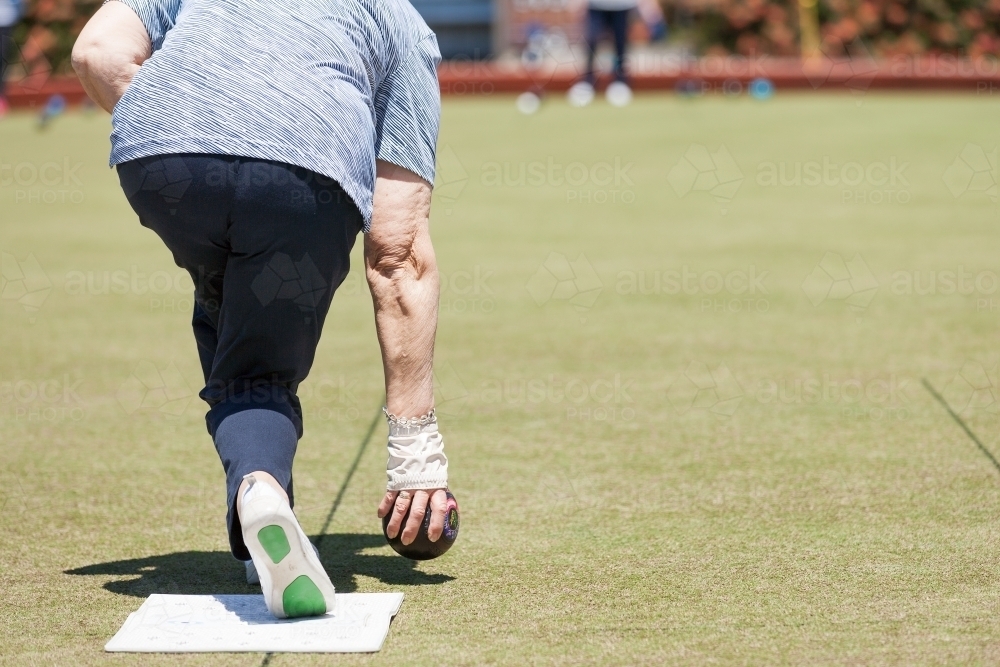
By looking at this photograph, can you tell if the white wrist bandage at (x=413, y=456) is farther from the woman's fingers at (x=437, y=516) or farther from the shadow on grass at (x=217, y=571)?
the shadow on grass at (x=217, y=571)

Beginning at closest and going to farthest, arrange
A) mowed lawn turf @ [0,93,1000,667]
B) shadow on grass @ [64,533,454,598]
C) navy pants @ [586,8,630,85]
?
mowed lawn turf @ [0,93,1000,667], shadow on grass @ [64,533,454,598], navy pants @ [586,8,630,85]

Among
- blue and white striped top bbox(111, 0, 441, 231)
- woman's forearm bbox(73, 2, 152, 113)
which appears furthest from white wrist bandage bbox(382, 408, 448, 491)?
woman's forearm bbox(73, 2, 152, 113)

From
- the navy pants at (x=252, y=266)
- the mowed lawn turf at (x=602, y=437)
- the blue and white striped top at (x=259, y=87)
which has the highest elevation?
the blue and white striped top at (x=259, y=87)

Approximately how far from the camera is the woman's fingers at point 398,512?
2730 millimetres

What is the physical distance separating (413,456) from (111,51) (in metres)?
Result: 0.97

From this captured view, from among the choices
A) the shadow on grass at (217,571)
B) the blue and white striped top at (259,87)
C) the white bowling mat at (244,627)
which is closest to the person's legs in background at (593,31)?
the shadow on grass at (217,571)

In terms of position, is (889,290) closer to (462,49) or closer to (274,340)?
(274,340)

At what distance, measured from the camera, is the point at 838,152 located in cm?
1130

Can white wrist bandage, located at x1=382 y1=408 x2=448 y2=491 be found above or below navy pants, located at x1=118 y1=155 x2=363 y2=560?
below

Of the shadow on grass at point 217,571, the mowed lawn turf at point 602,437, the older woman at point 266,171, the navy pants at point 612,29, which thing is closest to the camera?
the older woman at point 266,171

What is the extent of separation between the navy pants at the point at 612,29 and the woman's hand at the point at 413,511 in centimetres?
1517

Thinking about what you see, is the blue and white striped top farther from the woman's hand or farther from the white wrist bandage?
the woman's hand

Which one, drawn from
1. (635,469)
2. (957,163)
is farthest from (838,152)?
(635,469)

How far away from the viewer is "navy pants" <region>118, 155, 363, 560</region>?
7.98 feet
